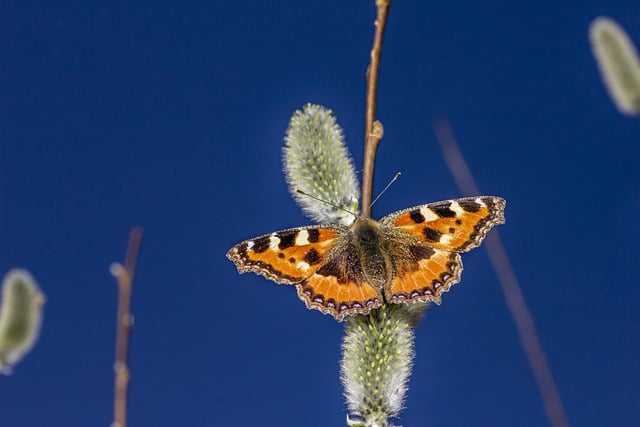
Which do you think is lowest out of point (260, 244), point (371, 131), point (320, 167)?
point (371, 131)

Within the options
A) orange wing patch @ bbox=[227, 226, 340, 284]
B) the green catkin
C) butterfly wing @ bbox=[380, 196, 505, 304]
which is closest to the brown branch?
the green catkin

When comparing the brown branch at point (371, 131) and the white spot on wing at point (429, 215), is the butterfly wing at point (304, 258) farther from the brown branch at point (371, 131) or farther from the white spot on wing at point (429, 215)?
the brown branch at point (371, 131)

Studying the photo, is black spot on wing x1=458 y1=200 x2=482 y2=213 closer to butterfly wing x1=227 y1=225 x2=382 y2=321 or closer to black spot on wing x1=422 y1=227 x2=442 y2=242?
black spot on wing x1=422 y1=227 x2=442 y2=242

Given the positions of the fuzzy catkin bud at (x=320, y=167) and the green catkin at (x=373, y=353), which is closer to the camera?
the green catkin at (x=373, y=353)

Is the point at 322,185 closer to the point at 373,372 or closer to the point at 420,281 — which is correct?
the point at 420,281

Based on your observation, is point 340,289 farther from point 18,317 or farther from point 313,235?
point 18,317

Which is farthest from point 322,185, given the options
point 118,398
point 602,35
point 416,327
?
point 118,398

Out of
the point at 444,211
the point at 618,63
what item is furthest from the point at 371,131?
the point at 444,211

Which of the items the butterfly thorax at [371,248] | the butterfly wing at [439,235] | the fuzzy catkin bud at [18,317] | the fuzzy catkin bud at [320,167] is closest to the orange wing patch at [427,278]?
the butterfly wing at [439,235]
